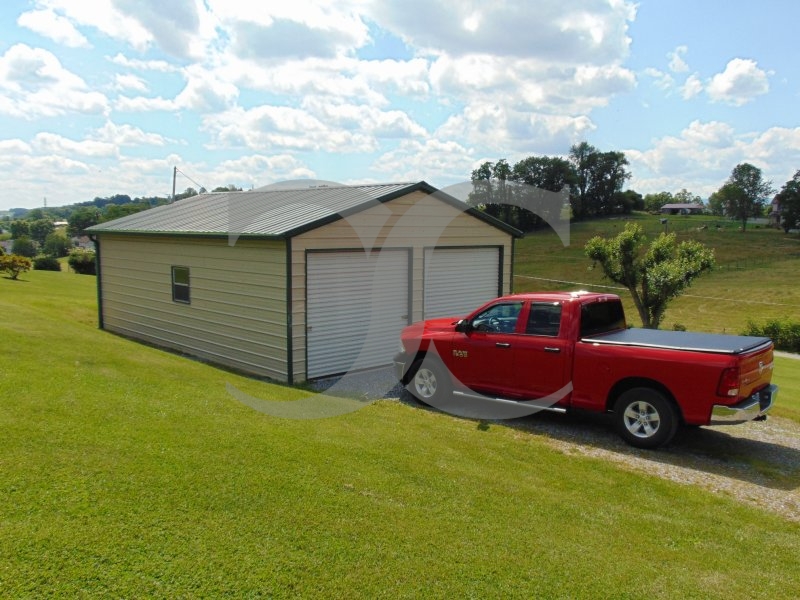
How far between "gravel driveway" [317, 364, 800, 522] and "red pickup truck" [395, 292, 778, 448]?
0.35 metres

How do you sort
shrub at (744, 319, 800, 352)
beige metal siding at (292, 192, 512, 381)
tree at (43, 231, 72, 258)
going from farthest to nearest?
tree at (43, 231, 72, 258) → shrub at (744, 319, 800, 352) → beige metal siding at (292, 192, 512, 381)

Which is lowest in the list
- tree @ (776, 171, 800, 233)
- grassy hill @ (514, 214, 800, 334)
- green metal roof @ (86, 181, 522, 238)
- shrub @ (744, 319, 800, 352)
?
shrub @ (744, 319, 800, 352)

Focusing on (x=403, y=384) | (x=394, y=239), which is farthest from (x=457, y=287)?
(x=403, y=384)

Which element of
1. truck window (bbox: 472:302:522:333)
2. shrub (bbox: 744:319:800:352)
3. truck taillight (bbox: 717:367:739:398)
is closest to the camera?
truck taillight (bbox: 717:367:739:398)

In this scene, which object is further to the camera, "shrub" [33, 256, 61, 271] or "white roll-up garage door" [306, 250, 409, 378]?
"shrub" [33, 256, 61, 271]

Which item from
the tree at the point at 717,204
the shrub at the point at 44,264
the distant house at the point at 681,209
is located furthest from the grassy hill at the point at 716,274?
the distant house at the point at 681,209

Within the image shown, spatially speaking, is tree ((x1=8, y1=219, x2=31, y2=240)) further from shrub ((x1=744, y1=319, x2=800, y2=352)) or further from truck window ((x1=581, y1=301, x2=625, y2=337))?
truck window ((x1=581, y1=301, x2=625, y2=337))

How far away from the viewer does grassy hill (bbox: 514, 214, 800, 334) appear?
39.0m

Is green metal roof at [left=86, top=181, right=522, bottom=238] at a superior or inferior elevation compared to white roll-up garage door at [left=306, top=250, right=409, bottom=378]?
superior

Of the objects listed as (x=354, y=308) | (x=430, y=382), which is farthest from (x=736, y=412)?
(x=354, y=308)

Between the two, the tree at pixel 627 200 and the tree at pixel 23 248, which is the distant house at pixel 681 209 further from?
the tree at pixel 23 248

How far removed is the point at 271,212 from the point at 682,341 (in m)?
8.59

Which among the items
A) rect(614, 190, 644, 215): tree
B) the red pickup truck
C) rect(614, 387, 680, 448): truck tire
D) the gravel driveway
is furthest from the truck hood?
rect(614, 190, 644, 215): tree

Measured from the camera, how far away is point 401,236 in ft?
42.7
